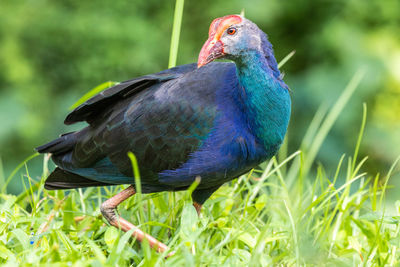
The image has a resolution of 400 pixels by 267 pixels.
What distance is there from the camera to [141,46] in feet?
15.1

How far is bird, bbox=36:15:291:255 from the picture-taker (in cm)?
229

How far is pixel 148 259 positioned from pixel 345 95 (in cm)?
169

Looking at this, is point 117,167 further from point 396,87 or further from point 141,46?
point 396,87

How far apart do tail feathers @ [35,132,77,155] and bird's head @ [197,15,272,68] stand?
30.3 inches

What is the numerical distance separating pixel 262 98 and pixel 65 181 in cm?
94

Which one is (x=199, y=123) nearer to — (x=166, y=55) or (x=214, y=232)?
(x=214, y=232)

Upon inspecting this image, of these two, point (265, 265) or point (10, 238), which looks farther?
point (10, 238)

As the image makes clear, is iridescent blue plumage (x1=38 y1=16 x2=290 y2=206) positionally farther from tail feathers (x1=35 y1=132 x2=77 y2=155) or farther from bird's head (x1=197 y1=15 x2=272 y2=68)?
tail feathers (x1=35 y1=132 x2=77 y2=155)

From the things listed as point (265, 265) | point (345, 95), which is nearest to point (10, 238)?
point (265, 265)

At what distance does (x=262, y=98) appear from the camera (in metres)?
2.31

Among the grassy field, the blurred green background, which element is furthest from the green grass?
the blurred green background

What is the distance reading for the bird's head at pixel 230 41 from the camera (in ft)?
7.41

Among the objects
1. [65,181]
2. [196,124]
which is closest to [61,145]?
A: [65,181]

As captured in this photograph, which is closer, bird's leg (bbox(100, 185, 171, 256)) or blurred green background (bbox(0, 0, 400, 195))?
bird's leg (bbox(100, 185, 171, 256))
